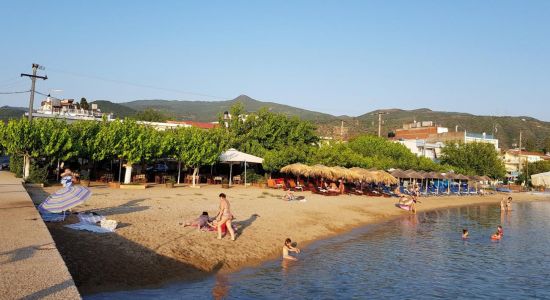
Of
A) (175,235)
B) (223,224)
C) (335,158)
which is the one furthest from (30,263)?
(335,158)

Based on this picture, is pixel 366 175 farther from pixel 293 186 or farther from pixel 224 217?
pixel 224 217

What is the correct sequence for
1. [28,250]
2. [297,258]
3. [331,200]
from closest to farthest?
[28,250]
[297,258]
[331,200]

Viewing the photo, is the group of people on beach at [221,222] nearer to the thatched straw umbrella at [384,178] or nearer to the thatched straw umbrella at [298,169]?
the thatched straw umbrella at [298,169]

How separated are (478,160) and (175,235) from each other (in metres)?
53.0

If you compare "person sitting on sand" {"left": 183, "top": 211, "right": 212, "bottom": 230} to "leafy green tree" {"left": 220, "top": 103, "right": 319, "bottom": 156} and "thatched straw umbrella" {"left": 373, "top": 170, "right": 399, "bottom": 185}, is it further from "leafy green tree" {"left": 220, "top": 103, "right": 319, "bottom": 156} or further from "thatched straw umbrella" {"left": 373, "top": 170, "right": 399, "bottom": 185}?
"thatched straw umbrella" {"left": 373, "top": 170, "right": 399, "bottom": 185}

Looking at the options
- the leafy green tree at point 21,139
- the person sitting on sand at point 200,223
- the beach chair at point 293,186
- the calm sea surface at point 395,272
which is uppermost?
the leafy green tree at point 21,139

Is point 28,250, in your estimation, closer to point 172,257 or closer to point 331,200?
point 172,257

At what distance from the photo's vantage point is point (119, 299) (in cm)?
912

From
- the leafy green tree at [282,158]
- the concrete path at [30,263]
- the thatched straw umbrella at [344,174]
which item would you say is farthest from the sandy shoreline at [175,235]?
the leafy green tree at [282,158]

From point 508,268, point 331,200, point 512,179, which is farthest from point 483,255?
point 512,179

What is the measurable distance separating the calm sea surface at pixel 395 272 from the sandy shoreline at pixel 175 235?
648 millimetres

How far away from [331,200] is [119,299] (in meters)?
20.5

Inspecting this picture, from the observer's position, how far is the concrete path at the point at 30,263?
605cm

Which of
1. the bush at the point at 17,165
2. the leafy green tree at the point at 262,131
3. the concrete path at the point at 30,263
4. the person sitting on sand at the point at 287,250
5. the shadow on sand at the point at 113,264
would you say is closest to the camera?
the concrete path at the point at 30,263
